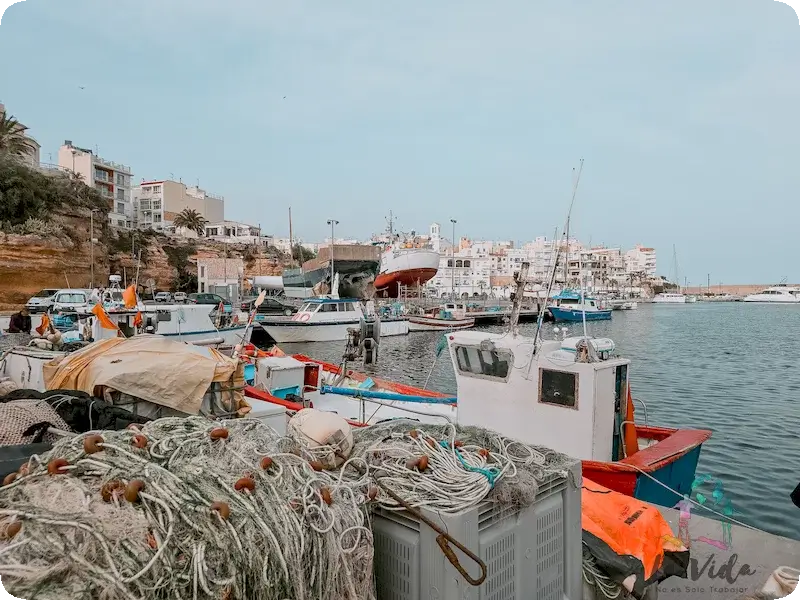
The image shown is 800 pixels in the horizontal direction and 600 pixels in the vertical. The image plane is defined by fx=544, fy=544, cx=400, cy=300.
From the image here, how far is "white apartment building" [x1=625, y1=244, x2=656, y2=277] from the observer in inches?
6201

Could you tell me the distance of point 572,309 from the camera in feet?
176

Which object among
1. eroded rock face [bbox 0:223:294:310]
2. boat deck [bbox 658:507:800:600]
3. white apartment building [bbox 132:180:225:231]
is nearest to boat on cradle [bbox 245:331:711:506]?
boat deck [bbox 658:507:800:600]

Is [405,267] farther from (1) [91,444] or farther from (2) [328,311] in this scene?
(1) [91,444]

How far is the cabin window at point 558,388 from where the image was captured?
6.83 metres

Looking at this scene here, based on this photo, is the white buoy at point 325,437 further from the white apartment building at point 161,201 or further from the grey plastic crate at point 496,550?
the white apartment building at point 161,201

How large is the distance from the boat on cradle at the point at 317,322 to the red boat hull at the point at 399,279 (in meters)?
22.2

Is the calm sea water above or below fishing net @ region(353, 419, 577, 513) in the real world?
below

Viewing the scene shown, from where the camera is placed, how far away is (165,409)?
16.2 feet

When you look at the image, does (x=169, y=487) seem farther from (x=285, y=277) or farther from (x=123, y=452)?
A: (x=285, y=277)

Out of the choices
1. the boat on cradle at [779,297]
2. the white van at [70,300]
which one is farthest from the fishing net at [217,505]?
the boat on cradle at [779,297]

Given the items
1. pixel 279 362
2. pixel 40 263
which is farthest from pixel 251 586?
pixel 40 263

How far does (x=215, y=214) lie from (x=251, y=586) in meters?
94.4

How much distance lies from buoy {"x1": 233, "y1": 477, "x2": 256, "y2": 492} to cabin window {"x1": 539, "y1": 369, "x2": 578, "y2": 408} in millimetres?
5351

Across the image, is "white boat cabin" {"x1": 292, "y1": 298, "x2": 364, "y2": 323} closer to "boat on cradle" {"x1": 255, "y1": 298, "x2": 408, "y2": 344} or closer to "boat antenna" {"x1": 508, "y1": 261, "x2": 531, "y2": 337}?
"boat on cradle" {"x1": 255, "y1": 298, "x2": 408, "y2": 344}
